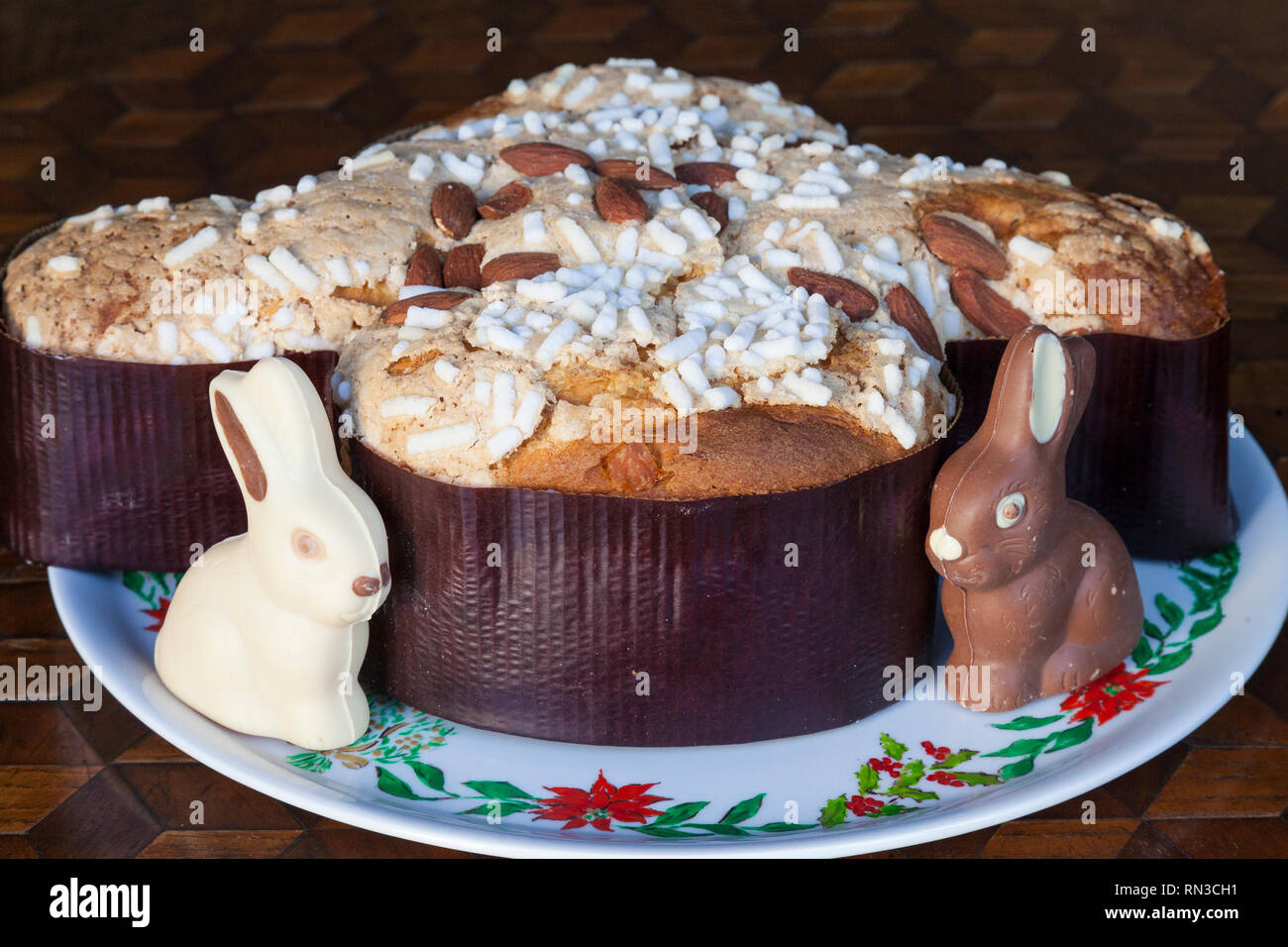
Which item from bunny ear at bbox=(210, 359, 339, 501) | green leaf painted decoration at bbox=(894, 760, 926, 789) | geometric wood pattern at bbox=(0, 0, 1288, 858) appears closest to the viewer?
bunny ear at bbox=(210, 359, 339, 501)

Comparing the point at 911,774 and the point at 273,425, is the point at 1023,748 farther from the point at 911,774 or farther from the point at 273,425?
the point at 273,425

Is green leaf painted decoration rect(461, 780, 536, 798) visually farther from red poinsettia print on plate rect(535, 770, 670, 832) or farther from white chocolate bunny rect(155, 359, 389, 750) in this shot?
white chocolate bunny rect(155, 359, 389, 750)

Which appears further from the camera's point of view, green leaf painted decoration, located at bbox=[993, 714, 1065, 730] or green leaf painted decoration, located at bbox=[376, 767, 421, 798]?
green leaf painted decoration, located at bbox=[993, 714, 1065, 730]

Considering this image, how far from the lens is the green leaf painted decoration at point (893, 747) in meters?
1.73

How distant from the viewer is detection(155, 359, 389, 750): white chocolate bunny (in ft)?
5.26

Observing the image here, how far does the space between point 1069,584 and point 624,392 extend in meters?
0.49

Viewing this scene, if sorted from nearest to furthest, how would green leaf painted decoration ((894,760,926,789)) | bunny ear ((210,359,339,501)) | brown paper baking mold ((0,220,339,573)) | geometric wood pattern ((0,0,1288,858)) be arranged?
1. bunny ear ((210,359,339,501))
2. green leaf painted decoration ((894,760,926,789))
3. brown paper baking mold ((0,220,339,573))
4. geometric wood pattern ((0,0,1288,858))

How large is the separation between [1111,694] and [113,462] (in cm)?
108

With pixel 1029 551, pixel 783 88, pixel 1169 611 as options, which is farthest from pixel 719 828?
pixel 783 88

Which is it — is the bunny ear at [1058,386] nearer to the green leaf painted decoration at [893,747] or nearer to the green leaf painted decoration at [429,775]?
the green leaf painted decoration at [893,747]

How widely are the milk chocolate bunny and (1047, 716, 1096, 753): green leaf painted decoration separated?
0.16 ft

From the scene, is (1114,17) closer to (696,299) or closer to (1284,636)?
(1284,636)

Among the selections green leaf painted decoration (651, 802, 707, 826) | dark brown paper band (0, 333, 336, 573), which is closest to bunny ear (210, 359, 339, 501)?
dark brown paper band (0, 333, 336, 573)

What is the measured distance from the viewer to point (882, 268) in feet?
6.05
